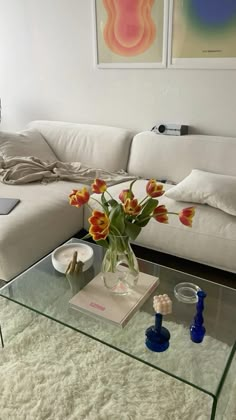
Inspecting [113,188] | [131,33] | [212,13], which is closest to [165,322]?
[113,188]

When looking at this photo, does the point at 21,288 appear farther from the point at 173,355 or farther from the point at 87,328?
the point at 173,355

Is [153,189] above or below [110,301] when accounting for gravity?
above

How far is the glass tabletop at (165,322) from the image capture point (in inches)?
40.4

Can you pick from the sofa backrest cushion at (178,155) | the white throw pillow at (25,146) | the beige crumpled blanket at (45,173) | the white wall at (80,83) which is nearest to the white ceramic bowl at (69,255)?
the beige crumpled blanket at (45,173)

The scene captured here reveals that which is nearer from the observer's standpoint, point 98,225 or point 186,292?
point 98,225

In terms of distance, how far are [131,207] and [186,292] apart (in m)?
0.47

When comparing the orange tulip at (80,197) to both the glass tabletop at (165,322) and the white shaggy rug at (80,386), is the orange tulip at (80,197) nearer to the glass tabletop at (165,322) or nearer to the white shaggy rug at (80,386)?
the glass tabletop at (165,322)

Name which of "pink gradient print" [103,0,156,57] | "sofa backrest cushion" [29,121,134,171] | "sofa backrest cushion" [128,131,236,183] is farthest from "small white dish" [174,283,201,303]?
"pink gradient print" [103,0,156,57]

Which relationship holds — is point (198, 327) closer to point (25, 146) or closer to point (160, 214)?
point (160, 214)

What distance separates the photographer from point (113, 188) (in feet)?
7.02

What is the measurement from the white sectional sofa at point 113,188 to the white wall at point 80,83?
203 mm

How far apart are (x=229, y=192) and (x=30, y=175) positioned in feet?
4.09

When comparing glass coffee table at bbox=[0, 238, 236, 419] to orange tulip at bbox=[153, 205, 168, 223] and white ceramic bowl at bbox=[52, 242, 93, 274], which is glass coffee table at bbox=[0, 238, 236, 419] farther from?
Result: orange tulip at bbox=[153, 205, 168, 223]

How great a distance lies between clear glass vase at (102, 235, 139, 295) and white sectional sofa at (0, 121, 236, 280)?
58cm
